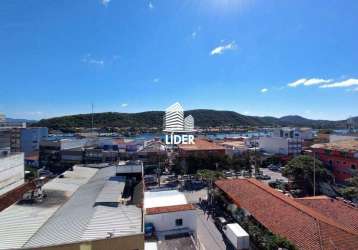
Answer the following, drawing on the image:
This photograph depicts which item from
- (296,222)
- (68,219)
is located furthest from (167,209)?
(296,222)

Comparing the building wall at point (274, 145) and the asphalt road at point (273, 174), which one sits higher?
the building wall at point (274, 145)

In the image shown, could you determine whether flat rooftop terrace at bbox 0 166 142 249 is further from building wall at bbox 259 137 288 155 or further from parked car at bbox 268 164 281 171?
building wall at bbox 259 137 288 155

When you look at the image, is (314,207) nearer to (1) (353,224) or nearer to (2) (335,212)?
(2) (335,212)

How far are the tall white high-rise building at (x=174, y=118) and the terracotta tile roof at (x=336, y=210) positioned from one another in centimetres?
2311

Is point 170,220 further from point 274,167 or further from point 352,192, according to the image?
point 274,167

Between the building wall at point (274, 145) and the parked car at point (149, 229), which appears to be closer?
the parked car at point (149, 229)

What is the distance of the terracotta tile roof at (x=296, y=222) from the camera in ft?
41.8

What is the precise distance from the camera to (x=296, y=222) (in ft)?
47.9

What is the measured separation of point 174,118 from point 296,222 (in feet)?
91.9

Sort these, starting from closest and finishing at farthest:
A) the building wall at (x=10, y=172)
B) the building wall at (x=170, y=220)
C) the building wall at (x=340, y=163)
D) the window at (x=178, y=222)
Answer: the building wall at (x=170, y=220) → the window at (x=178, y=222) → the building wall at (x=10, y=172) → the building wall at (x=340, y=163)

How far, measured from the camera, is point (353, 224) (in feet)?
51.4

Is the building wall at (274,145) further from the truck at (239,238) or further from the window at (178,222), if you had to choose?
the window at (178,222)

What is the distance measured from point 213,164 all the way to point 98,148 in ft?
66.4

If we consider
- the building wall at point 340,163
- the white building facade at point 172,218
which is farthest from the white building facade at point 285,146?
the white building facade at point 172,218
